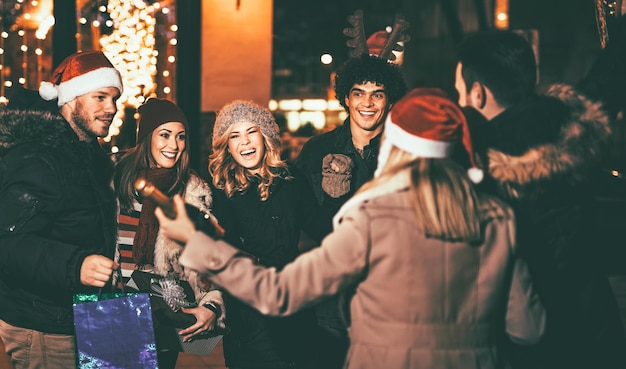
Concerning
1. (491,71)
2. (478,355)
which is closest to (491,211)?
(478,355)

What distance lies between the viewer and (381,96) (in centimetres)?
601

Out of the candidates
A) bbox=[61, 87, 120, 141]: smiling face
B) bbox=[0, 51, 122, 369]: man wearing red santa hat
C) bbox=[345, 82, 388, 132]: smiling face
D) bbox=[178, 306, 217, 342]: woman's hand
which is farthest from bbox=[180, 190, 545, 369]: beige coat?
bbox=[345, 82, 388, 132]: smiling face

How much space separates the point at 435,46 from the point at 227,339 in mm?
11368

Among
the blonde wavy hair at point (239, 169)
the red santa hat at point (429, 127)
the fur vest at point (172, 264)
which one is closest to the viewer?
the red santa hat at point (429, 127)

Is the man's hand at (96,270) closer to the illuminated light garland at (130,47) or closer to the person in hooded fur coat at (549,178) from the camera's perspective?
the person in hooded fur coat at (549,178)

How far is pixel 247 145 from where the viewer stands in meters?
5.29

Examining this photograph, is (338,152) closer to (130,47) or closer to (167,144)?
(167,144)

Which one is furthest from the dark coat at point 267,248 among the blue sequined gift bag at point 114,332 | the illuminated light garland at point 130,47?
the illuminated light garland at point 130,47

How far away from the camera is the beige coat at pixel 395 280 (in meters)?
3.23

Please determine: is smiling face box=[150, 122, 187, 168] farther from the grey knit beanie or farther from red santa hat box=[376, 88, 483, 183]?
red santa hat box=[376, 88, 483, 183]

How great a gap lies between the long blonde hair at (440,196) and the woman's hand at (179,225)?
63 cm

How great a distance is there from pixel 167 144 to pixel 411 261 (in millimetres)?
2379

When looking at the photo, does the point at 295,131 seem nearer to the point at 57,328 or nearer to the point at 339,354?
the point at 339,354

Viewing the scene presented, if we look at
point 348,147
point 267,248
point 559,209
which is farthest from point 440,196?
point 348,147
